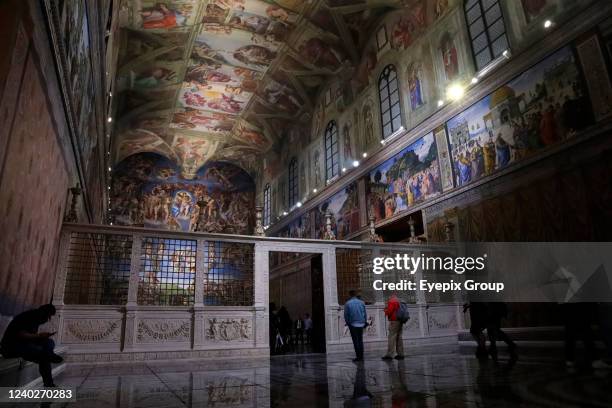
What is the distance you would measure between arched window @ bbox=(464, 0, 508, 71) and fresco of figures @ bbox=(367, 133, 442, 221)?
3.02m

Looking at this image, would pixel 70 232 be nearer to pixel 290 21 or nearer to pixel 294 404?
pixel 294 404

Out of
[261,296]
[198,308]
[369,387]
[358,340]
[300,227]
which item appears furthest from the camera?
[300,227]

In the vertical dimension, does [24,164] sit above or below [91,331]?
above

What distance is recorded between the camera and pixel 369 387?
4.11 metres

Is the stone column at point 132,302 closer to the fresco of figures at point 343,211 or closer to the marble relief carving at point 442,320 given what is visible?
the marble relief carving at point 442,320

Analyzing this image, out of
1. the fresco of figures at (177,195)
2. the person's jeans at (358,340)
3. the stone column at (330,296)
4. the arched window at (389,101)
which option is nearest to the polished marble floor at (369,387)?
the person's jeans at (358,340)

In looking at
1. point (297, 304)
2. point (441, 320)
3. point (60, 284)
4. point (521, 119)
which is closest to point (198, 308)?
point (60, 284)

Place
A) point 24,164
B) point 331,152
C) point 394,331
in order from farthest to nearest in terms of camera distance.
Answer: point 331,152, point 394,331, point 24,164

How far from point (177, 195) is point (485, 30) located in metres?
24.5

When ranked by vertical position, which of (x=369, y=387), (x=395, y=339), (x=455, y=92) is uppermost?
(x=455, y=92)

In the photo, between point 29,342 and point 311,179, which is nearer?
point 29,342

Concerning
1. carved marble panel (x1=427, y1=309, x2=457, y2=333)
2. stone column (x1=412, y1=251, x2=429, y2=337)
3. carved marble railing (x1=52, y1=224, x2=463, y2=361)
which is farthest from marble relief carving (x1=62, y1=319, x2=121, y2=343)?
carved marble panel (x1=427, y1=309, x2=457, y2=333)

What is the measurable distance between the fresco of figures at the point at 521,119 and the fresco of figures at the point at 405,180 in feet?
A: 3.29

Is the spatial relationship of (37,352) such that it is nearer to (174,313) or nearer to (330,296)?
(174,313)
